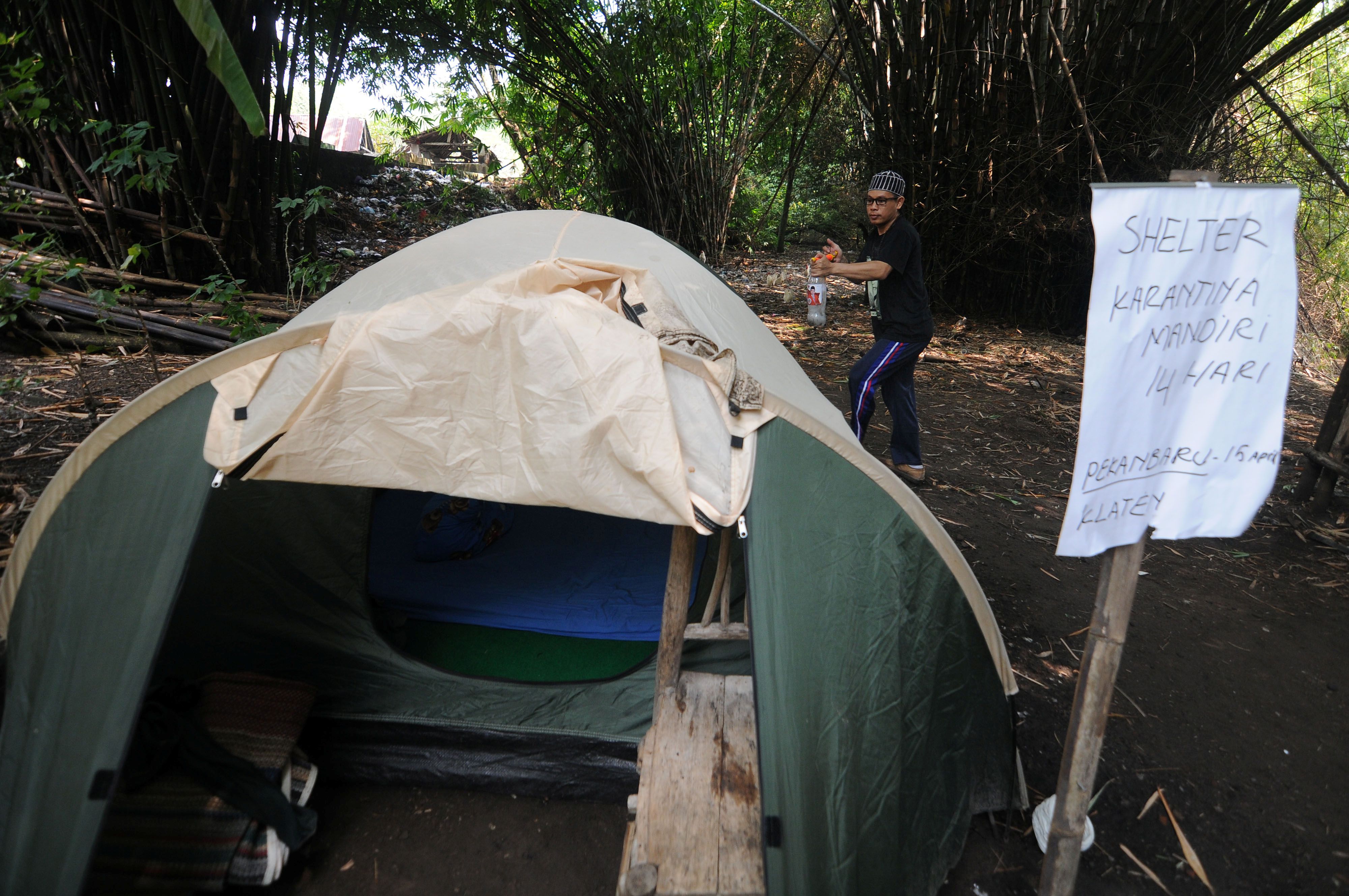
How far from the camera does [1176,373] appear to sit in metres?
1.44

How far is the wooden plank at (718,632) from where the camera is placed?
2.34 metres

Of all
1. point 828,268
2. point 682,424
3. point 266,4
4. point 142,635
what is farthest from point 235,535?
point 266,4

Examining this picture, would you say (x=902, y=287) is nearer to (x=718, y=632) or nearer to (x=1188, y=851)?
(x=718, y=632)

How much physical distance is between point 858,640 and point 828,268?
2.25 m

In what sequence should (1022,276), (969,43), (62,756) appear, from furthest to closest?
(1022,276) → (969,43) → (62,756)

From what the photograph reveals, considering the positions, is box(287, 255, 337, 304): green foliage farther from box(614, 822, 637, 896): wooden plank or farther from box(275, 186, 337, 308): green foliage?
box(614, 822, 637, 896): wooden plank

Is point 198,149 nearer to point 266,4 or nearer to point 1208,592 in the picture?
point 266,4

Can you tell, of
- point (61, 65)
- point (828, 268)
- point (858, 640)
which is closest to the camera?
point (858, 640)

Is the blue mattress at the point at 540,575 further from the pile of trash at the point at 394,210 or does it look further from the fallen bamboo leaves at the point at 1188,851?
the pile of trash at the point at 394,210

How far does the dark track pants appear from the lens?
3744 millimetres

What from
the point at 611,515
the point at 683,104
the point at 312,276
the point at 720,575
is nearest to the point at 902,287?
the point at 720,575

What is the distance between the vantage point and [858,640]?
5.93ft

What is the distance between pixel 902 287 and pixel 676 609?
2.24 meters

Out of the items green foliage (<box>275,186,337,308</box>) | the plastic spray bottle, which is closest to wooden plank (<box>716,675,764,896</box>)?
green foliage (<box>275,186,337,308</box>)
